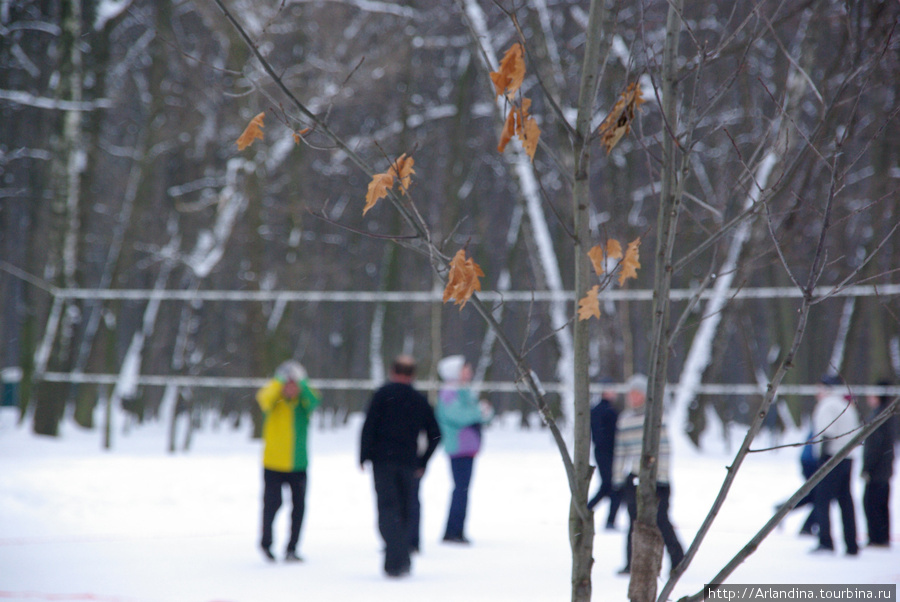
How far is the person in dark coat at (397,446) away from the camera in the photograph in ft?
21.4

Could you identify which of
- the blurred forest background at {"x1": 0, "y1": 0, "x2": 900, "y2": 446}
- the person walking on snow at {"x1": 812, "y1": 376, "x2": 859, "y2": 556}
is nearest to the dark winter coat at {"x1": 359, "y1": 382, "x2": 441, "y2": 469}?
the blurred forest background at {"x1": 0, "y1": 0, "x2": 900, "y2": 446}

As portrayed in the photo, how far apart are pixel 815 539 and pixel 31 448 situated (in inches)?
422

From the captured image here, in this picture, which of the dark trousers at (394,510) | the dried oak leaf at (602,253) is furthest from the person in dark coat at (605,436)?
the dried oak leaf at (602,253)

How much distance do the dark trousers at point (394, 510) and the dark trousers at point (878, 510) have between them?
13.7 ft

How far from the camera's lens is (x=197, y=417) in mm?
27641

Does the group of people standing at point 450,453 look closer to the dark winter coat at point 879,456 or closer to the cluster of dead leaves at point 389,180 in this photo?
the dark winter coat at point 879,456

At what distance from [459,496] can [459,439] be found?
52cm

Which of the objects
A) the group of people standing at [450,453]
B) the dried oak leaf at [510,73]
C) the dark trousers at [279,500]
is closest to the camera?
the dried oak leaf at [510,73]

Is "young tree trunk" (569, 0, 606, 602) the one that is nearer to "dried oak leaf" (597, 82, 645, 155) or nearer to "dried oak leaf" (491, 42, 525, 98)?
"dried oak leaf" (597, 82, 645, 155)

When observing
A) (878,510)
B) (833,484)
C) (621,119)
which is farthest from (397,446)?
(621,119)

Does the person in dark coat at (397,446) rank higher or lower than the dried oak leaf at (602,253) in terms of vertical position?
lower

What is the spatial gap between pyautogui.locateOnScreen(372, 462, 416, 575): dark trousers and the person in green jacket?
2.85 ft

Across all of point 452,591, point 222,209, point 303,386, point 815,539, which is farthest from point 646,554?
point 222,209

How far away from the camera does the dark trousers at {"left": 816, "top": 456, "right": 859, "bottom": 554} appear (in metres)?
7.37
